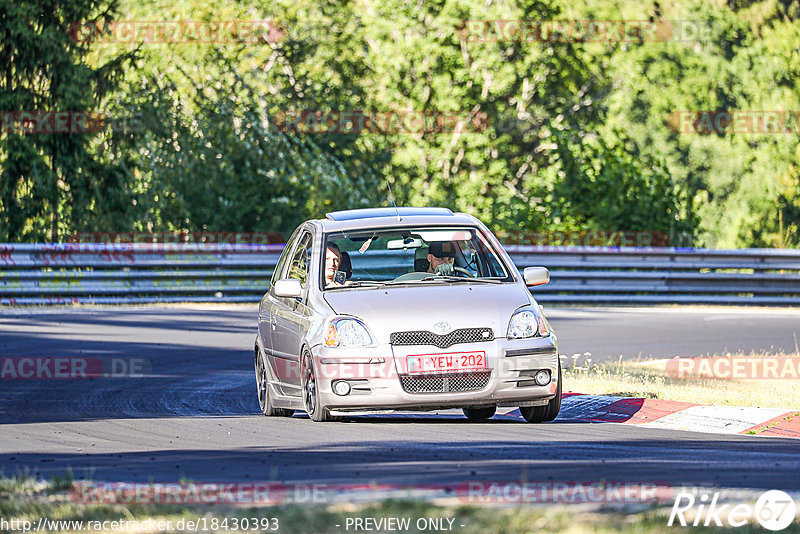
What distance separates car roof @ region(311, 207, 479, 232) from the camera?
11.6 metres

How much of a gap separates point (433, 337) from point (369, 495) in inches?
134

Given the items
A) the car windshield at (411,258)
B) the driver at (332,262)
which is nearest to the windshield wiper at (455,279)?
the car windshield at (411,258)

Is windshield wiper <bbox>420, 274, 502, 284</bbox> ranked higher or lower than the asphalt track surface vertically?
higher

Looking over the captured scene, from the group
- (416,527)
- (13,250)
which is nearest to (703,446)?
(416,527)

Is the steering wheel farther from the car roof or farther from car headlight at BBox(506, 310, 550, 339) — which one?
car headlight at BBox(506, 310, 550, 339)

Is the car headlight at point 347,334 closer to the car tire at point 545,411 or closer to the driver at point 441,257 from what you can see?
the driver at point 441,257

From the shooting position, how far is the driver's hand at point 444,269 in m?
11.3

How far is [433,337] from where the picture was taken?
10188 mm

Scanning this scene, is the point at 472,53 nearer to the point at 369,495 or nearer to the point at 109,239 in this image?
the point at 109,239

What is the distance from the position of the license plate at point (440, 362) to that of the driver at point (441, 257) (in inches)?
49.4

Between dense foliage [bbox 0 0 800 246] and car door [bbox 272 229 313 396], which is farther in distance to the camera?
dense foliage [bbox 0 0 800 246]

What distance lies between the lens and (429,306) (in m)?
10.3

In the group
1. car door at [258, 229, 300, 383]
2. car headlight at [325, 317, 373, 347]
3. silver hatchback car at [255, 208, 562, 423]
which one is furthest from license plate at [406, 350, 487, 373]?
car door at [258, 229, 300, 383]

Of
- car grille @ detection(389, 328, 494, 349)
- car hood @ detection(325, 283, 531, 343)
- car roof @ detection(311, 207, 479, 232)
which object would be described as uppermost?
car roof @ detection(311, 207, 479, 232)
